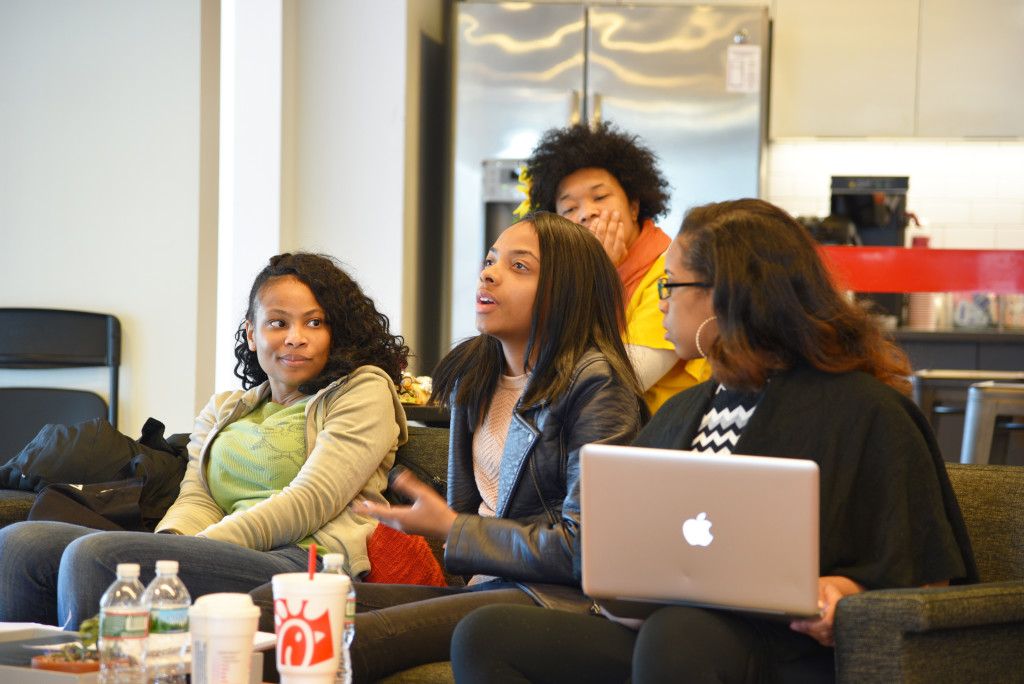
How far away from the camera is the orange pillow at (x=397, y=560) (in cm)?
199

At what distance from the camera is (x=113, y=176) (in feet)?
10.7

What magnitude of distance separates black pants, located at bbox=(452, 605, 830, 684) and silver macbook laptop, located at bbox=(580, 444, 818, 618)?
0.05 m

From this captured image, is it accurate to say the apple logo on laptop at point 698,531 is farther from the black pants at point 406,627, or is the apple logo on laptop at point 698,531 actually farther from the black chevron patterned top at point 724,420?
the black pants at point 406,627

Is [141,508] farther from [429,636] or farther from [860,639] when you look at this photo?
[860,639]

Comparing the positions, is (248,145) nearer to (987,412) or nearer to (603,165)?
(603,165)

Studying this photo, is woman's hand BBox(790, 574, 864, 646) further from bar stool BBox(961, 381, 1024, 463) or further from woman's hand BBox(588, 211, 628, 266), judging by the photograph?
bar stool BBox(961, 381, 1024, 463)

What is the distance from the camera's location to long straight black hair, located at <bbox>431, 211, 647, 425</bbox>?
1731 mm

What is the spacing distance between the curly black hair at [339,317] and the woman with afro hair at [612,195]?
1.72 feet

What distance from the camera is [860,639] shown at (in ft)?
4.20

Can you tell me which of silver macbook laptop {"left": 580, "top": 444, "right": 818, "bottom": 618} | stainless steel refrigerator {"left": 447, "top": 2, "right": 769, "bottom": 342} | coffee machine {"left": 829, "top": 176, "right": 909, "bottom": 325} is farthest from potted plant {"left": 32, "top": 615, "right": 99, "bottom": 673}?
coffee machine {"left": 829, "top": 176, "right": 909, "bottom": 325}

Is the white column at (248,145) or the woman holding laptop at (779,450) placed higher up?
the white column at (248,145)

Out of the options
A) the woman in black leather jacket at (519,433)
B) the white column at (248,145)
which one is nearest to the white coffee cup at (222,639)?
the woman in black leather jacket at (519,433)

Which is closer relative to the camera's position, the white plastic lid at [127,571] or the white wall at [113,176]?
the white plastic lid at [127,571]

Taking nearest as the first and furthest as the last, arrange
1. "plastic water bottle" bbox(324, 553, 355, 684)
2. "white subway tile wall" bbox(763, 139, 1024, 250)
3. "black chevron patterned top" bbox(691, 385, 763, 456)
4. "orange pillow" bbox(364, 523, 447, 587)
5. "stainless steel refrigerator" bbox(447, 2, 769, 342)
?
"plastic water bottle" bbox(324, 553, 355, 684) → "black chevron patterned top" bbox(691, 385, 763, 456) → "orange pillow" bbox(364, 523, 447, 587) → "stainless steel refrigerator" bbox(447, 2, 769, 342) → "white subway tile wall" bbox(763, 139, 1024, 250)
